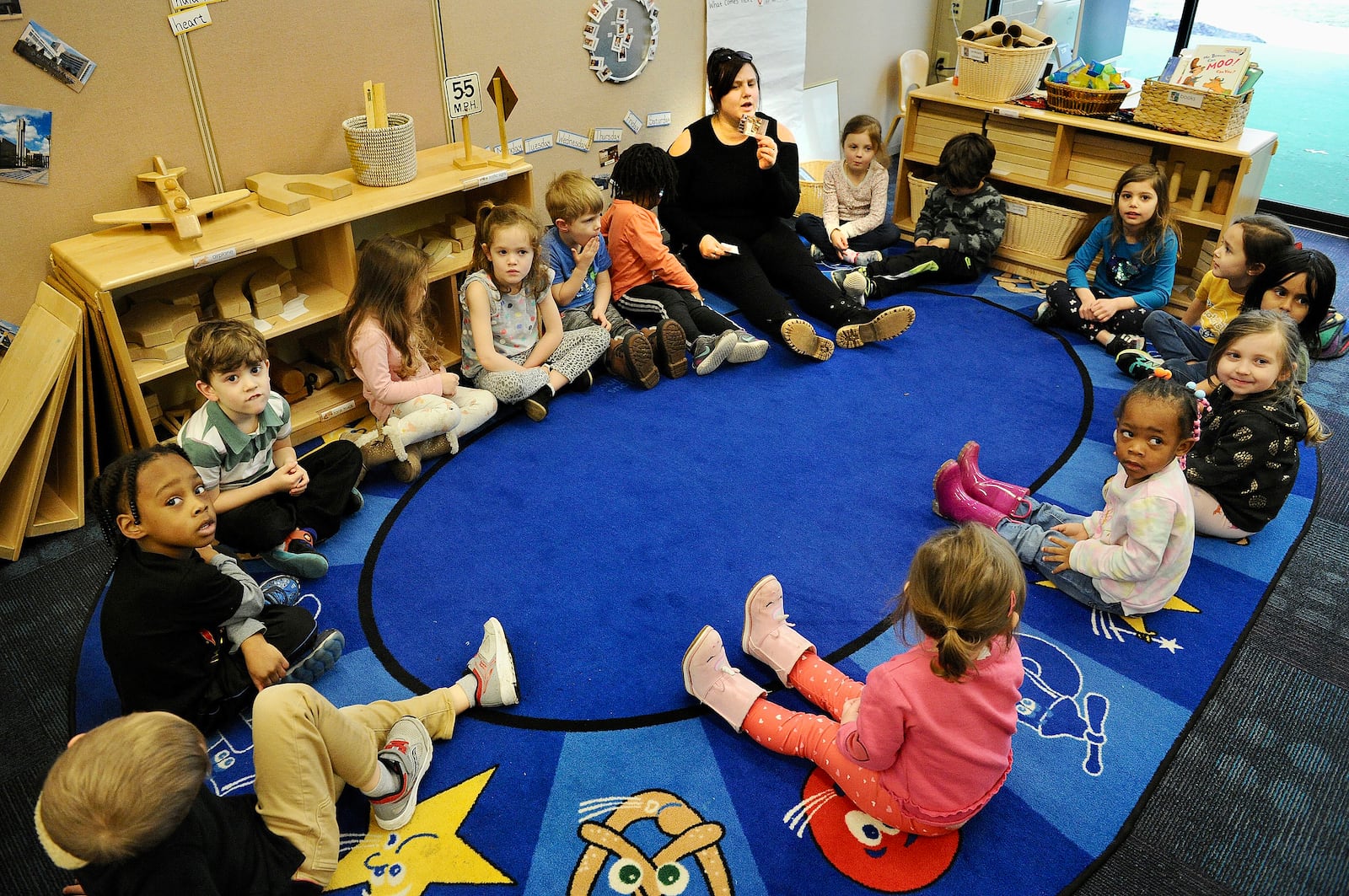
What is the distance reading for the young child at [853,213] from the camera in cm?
476

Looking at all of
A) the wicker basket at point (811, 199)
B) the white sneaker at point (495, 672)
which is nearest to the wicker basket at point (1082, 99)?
the wicker basket at point (811, 199)

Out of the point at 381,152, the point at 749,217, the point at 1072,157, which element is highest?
the point at 381,152

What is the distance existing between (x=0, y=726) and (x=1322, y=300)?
418 centimetres

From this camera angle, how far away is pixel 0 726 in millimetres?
2281

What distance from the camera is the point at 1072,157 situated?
15.2 ft

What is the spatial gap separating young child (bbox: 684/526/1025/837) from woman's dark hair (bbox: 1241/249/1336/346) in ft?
6.61

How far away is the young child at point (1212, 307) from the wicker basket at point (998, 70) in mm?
1459

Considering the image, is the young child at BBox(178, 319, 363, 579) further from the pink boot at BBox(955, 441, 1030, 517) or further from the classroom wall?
the pink boot at BBox(955, 441, 1030, 517)

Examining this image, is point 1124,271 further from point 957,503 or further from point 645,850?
point 645,850

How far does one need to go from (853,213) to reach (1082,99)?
1189 mm

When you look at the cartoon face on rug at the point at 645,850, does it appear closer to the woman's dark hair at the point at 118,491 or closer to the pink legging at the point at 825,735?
the pink legging at the point at 825,735

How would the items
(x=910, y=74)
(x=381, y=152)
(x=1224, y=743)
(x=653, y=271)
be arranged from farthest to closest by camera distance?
(x=910, y=74) → (x=653, y=271) → (x=381, y=152) → (x=1224, y=743)

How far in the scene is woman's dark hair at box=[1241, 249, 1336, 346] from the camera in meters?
3.21

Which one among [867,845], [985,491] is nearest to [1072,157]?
[985,491]
